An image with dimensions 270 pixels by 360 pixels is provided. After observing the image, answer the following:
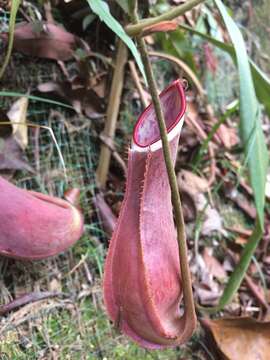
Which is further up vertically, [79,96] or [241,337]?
[79,96]

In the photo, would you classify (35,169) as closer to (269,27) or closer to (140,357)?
(140,357)

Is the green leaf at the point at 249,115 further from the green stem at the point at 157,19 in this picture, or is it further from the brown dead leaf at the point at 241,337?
the brown dead leaf at the point at 241,337

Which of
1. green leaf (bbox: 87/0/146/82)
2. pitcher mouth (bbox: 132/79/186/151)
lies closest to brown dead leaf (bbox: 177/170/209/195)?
pitcher mouth (bbox: 132/79/186/151)

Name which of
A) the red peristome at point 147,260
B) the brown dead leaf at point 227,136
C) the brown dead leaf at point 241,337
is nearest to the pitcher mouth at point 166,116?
the red peristome at point 147,260

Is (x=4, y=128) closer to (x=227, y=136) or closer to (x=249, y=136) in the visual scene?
(x=249, y=136)

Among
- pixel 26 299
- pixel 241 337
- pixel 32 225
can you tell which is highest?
pixel 32 225

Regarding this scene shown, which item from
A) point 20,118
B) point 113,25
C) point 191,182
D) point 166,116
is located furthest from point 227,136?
point 113,25

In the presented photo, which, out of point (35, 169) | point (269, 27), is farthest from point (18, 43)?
point (269, 27)

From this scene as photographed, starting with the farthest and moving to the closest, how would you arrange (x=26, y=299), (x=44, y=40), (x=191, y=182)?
(x=191, y=182)
(x=44, y=40)
(x=26, y=299)
